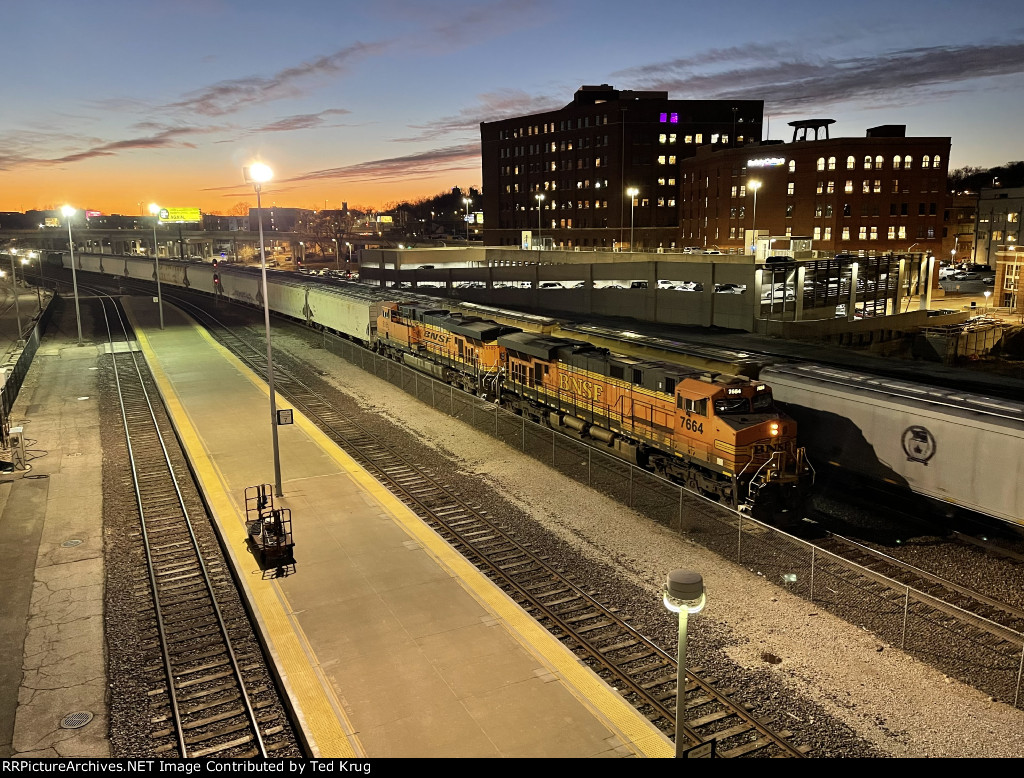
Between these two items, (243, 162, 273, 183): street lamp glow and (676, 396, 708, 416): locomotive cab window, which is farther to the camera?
(676, 396, 708, 416): locomotive cab window

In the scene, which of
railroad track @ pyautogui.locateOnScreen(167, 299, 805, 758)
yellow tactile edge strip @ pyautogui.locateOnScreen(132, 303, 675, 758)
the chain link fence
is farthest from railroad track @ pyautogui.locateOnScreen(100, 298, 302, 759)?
the chain link fence

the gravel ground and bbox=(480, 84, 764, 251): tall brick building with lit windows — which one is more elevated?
bbox=(480, 84, 764, 251): tall brick building with lit windows

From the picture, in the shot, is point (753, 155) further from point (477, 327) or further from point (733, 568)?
point (733, 568)

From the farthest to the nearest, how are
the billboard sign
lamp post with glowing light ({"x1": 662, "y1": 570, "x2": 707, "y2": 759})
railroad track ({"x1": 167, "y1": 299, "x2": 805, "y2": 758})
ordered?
the billboard sign → railroad track ({"x1": 167, "y1": 299, "x2": 805, "y2": 758}) → lamp post with glowing light ({"x1": 662, "y1": 570, "x2": 707, "y2": 759})

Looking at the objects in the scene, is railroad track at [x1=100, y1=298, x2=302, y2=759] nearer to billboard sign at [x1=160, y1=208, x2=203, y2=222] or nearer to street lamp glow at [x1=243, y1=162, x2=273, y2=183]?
street lamp glow at [x1=243, y1=162, x2=273, y2=183]

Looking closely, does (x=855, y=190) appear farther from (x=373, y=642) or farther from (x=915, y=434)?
(x=373, y=642)

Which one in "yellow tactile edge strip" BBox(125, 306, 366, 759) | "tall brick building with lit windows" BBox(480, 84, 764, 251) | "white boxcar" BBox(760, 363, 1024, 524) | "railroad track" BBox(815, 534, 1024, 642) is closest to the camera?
"yellow tactile edge strip" BBox(125, 306, 366, 759)

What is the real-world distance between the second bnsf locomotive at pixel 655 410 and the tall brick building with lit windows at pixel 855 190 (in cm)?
5527

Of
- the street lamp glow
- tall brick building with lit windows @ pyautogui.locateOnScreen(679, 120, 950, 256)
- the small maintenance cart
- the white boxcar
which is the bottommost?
the small maintenance cart

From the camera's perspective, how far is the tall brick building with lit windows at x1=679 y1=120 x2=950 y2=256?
3243 inches

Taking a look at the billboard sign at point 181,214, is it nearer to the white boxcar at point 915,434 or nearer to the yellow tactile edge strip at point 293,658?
the yellow tactile edge strip at point 293,658

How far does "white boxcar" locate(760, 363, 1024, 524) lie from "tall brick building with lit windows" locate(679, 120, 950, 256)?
60.0 metres

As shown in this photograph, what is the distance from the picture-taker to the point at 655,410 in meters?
22.6

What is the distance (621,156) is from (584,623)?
109176mm
